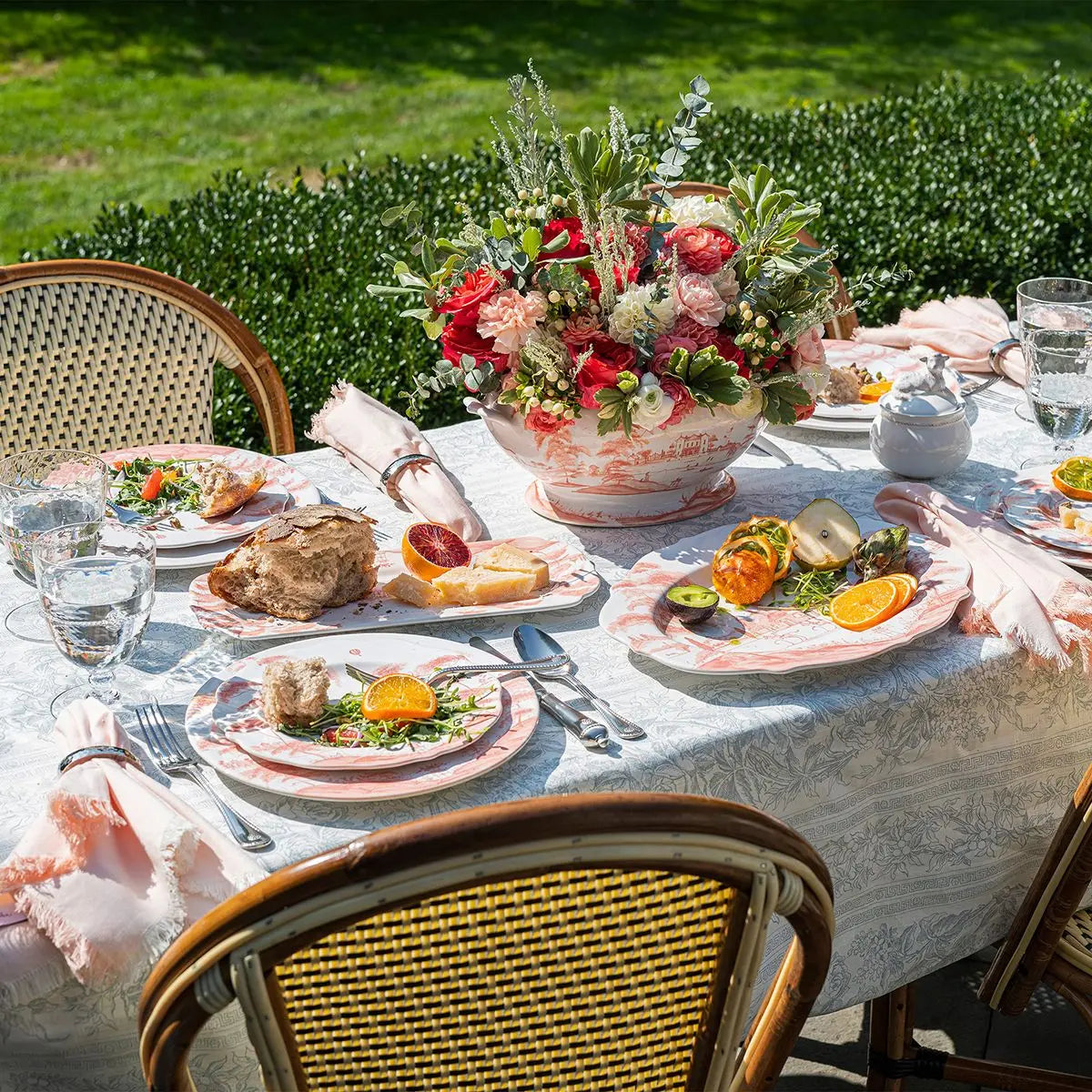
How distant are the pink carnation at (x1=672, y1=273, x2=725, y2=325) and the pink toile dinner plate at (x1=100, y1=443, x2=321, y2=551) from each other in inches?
18.9

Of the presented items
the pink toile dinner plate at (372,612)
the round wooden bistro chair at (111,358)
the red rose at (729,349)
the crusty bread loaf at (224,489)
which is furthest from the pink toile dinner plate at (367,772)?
the round wooden bistro chair at (111,358)

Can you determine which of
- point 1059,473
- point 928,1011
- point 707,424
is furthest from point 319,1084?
point 928,1011

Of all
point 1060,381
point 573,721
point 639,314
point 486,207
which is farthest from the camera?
point 486,207

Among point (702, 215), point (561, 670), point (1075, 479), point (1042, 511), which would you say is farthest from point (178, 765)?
point (1075, 479)

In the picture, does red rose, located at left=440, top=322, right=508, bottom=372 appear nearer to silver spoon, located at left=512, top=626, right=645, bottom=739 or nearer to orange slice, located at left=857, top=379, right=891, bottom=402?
silver spoon, located at left=512, top=626, right=645, bottom=739

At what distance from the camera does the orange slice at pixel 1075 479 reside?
7.53 feet

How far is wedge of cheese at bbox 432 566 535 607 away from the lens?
1.99 m

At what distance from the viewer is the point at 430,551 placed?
208 centimetres

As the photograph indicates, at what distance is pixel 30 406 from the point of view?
9.74ft

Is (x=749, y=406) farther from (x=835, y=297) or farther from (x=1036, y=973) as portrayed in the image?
(x=835, y=297)

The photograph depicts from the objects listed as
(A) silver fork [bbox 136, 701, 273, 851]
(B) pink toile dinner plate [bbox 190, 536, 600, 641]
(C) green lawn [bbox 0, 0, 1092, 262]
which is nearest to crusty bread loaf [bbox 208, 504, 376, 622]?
(B) pink toile dinner plate [bbox 190, 536, 600, 641]

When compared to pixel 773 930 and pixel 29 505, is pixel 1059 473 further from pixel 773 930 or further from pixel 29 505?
pixel 29 505

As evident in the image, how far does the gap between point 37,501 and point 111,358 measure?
0.99m

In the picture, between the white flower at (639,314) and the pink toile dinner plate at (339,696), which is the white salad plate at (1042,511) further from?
the pink toile dinner plate at (339,696)
